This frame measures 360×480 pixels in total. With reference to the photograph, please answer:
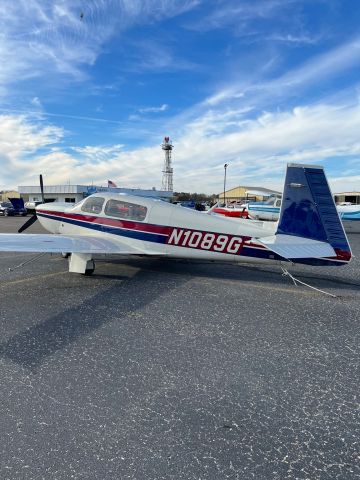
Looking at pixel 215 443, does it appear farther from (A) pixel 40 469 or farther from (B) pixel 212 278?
(B) pixel 212 278

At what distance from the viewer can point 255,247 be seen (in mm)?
6422

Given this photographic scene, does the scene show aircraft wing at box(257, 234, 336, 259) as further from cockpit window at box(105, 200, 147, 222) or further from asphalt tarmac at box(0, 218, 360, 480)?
cockpit window at box(105, 200, 147, 222)

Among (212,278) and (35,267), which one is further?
(35,267)

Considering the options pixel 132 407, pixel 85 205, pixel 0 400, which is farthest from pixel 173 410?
pixel 85 205

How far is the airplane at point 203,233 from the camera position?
6074mm

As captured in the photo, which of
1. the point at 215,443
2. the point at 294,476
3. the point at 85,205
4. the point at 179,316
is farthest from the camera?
the point at 85,205

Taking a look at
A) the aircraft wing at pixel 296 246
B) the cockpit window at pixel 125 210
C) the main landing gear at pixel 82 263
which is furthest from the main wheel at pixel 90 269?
the aircraft wing at pixel 296 246

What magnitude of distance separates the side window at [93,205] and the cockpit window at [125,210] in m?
0.24

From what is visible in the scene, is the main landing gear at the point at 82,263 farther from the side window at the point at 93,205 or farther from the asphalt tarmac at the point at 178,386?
the side window at the point at 93,205

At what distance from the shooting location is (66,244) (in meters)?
6.73

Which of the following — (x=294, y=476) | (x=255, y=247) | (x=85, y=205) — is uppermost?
(x=85, y=205)

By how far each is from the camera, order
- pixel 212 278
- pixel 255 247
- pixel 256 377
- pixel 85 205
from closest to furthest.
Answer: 1. pixel 256 377
2. pixel 255 247
3. pixel 212 278
4. pixel 85 205

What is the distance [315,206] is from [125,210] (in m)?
4.04

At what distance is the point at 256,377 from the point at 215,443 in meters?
0.99
